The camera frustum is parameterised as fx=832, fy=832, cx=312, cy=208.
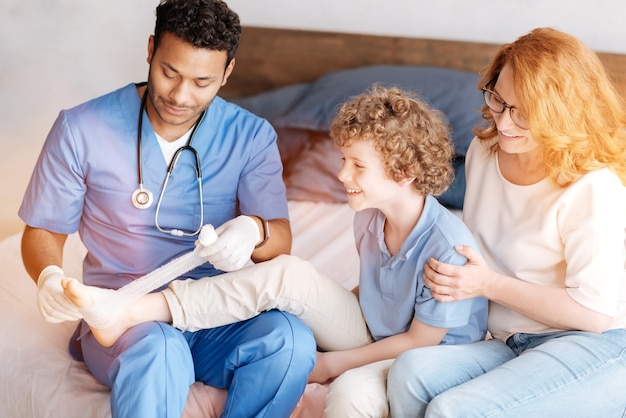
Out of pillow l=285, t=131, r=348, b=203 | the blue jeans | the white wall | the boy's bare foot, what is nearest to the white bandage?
the boy's bare foot

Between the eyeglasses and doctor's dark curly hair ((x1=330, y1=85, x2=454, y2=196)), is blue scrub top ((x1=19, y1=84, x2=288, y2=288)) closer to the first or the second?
doctor's dark curly hair ((x1=330, y1=85, x2=454, y2=196))

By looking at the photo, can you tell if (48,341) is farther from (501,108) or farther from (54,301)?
(501,108)

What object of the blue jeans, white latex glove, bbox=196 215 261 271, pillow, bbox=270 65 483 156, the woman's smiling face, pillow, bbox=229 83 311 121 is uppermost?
the woman's smiling face

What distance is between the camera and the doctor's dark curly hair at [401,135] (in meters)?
1.64

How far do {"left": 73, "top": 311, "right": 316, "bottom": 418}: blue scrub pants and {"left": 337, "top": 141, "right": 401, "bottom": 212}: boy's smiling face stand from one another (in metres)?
0.28

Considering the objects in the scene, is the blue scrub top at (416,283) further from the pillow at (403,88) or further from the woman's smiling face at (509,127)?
the pillow at (403,88)

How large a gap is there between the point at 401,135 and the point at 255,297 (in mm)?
429

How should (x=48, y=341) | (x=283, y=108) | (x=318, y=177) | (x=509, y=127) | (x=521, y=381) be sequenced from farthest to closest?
(x=283, y=108) < (x=318, y=177) < (x=48, y=341) < (x=509, y=127) < (x=521, y=381)

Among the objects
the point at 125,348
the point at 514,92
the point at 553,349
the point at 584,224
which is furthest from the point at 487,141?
the point at 125,348

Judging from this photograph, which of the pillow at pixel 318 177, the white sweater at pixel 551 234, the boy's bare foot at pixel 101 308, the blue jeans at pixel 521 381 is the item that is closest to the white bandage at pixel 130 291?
the boy's bare foot at pixel 101 308

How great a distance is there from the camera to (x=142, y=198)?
1766mm

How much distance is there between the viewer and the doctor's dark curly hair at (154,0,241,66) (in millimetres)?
1650

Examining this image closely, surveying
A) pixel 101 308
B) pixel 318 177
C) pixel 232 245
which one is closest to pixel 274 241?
pixel 232 245

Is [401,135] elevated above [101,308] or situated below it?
above
